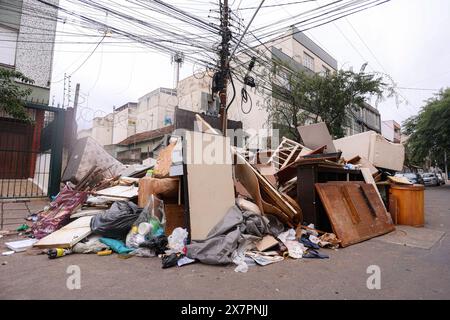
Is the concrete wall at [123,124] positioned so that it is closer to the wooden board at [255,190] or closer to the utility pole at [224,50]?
the utility pole at [224,50]

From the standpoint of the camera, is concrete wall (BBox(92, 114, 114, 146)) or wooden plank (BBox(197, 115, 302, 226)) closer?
wooden plank (BBox(197, 115, 302, 226))

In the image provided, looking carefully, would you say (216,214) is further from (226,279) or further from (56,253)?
(56,253)

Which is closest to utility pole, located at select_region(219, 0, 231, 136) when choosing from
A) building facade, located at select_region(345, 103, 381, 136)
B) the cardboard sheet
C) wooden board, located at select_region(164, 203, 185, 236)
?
the cardboard sheet

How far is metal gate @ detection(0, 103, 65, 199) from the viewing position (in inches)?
263

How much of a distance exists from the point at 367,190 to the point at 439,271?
2.40 m

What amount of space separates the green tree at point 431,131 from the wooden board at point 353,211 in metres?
17.5

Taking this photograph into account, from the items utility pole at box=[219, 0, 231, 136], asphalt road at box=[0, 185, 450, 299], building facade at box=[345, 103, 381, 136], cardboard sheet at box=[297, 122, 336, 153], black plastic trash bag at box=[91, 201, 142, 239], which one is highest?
building facade at box=[345, 103, 381, 136]

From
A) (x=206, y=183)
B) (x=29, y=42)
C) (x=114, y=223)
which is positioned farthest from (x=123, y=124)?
(x=206, y=183)

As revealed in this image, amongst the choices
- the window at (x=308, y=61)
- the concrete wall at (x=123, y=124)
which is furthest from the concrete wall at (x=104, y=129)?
the window at (x=308, y=61)

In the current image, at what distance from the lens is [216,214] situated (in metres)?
3.82

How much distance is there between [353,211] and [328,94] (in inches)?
357

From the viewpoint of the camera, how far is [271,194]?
4.44 m

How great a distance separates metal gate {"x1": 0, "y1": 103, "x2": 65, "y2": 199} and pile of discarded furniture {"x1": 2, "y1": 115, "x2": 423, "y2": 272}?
179 cm

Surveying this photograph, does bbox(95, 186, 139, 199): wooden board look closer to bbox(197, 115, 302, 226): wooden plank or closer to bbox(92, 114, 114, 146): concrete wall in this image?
bbox(197, 115, 302, 226): wooden plank
